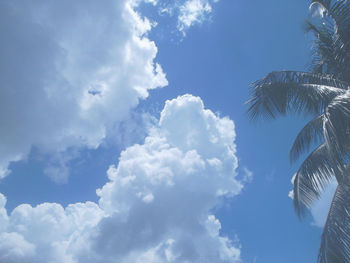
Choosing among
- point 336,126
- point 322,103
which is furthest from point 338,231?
point 322,103

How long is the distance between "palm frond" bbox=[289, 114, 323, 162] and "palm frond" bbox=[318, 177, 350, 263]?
233 cm

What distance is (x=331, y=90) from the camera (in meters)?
5.07

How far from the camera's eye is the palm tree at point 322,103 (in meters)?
4.31

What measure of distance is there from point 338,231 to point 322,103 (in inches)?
130

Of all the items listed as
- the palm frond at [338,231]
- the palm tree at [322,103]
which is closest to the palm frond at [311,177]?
the palm tree at [322,103]

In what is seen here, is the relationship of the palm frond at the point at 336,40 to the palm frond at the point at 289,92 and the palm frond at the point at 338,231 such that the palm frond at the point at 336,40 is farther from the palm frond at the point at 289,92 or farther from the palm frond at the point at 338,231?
the palm frond at the point at 338,231

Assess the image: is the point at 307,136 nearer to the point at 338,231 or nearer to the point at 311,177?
the point at 311,177

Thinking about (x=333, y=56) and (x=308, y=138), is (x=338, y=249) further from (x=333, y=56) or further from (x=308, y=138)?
(x=333, y=56)

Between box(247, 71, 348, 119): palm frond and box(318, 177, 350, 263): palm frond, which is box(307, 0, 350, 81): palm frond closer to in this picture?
box(247, 71, 348, 119): palm frond

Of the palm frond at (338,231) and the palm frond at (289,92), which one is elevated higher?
the palm frond at (289,92)

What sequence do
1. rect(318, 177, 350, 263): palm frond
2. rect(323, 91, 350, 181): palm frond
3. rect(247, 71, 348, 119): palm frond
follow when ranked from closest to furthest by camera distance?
1. rect(323, 91, 350, 181): palm frond
2. rect(318, 177, 350, 263): palm frond
3. rect(247, 71, 348, 119): palm frond

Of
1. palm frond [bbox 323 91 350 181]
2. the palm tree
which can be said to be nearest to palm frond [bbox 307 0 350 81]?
the palm tree

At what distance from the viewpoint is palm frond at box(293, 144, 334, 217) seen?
20.0ft

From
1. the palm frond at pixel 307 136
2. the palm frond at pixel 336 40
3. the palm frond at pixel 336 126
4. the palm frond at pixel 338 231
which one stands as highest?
the palm frond at pixel 336 40
